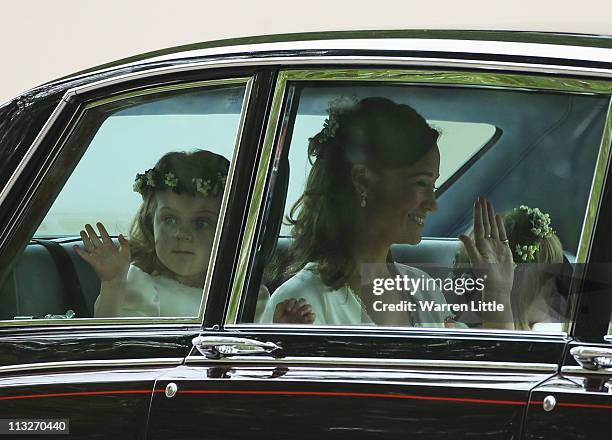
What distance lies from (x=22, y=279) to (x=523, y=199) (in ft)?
4.20

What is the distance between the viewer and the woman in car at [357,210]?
3006 millimetres

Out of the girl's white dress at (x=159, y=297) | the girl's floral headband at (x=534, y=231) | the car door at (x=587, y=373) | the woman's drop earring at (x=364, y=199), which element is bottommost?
the car door at (x=587, y=373)

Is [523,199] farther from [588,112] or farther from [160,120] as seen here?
[160,120]

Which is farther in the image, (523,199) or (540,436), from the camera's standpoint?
(523,199)

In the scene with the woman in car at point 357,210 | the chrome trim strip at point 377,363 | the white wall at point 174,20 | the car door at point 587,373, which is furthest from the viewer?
the white wall at point 174,20

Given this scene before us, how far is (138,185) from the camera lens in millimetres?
3250

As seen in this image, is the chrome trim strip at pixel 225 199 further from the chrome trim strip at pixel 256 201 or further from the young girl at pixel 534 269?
the young girl at pixel 534 269

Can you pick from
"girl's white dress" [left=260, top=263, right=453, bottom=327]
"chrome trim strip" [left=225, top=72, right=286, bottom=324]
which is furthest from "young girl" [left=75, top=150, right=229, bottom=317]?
"girl's white dress" [left=260, top=263, right=453, bottom=327]

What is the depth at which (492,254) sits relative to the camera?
2.92 m

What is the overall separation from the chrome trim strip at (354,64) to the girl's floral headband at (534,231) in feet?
1.01

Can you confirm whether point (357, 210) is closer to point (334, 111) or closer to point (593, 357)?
point (334, 111)

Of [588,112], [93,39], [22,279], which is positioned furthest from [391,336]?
[93,39]

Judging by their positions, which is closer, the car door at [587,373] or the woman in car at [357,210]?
the car door at [587,373]

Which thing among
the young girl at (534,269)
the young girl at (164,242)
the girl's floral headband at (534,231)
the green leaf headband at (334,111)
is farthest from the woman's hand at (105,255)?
the girl's floral headband at (534,231)
